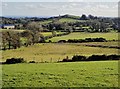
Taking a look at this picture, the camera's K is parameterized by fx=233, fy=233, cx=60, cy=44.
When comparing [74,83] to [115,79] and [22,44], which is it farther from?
[22,44]

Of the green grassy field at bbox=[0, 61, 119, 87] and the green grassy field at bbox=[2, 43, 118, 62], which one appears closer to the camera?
the green grassy field at bbox=[0, 61, 119, 87]

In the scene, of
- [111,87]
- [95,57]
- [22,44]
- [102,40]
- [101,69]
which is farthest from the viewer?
[102,40]

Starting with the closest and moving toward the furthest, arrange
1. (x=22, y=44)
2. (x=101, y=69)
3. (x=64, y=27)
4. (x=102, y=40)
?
(x=101, y=69) → (x=22, y=44) → (x=102, y=40) → (x=64, y=27)

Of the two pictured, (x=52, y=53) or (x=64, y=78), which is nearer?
(x=64, y=78)

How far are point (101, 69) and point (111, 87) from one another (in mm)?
5983

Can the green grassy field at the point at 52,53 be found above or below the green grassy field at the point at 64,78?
below

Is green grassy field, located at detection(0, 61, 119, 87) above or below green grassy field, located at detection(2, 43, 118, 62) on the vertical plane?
above

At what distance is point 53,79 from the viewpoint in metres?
18.7

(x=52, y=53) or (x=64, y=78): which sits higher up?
(x=64, y=78)

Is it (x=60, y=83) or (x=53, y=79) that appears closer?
(x=60, y=83)

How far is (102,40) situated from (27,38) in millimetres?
26369

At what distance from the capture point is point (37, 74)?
20.6m

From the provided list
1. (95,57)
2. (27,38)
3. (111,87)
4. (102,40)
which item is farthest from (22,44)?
(111,87)

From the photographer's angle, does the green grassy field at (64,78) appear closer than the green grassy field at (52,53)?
Yes
